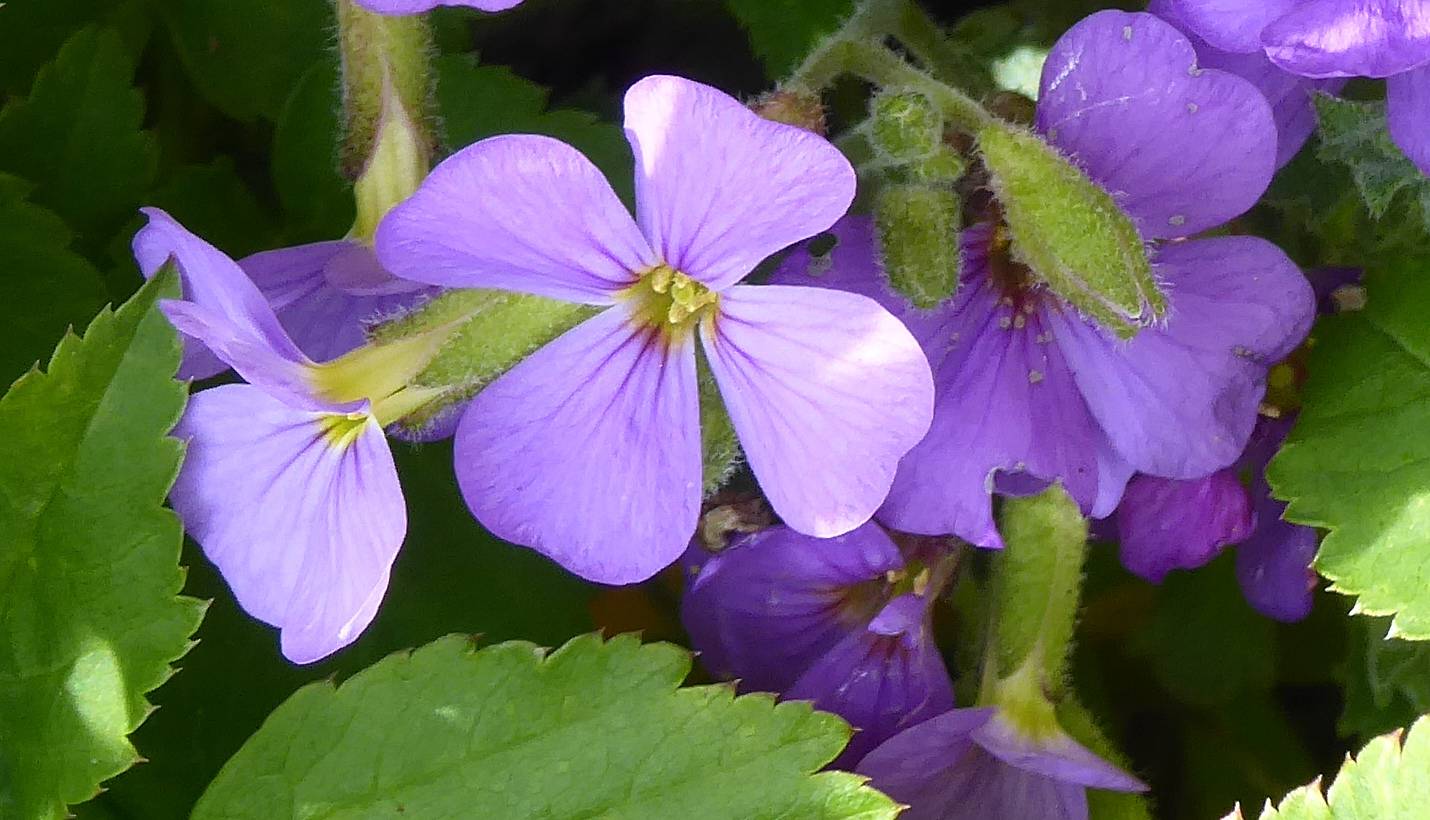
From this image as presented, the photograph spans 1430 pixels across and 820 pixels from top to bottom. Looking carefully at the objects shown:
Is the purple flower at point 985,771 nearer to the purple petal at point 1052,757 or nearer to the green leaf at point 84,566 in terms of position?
the purple petal at point 1052,757

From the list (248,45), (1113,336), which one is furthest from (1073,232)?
(248,45)

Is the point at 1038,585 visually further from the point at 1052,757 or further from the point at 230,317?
the point at 230,317

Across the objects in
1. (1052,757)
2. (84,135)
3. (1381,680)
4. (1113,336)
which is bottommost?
(1381,680)

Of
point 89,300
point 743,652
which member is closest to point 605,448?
point 743,652

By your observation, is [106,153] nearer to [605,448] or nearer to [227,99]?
[227,99]

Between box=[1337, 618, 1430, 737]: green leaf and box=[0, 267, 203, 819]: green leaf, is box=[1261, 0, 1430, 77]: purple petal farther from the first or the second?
box=[0, 267, 203, 819]: green leaf

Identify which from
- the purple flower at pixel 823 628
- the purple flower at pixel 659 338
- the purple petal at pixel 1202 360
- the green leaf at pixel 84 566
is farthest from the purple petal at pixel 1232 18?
the green leaf at pixel 84 566

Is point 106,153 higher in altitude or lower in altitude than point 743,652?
higher

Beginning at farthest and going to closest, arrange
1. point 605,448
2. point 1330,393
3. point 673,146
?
point 1330,393
point 605,448
point 673,146

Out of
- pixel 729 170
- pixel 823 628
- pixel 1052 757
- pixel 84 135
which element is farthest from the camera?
pixel 84 135
